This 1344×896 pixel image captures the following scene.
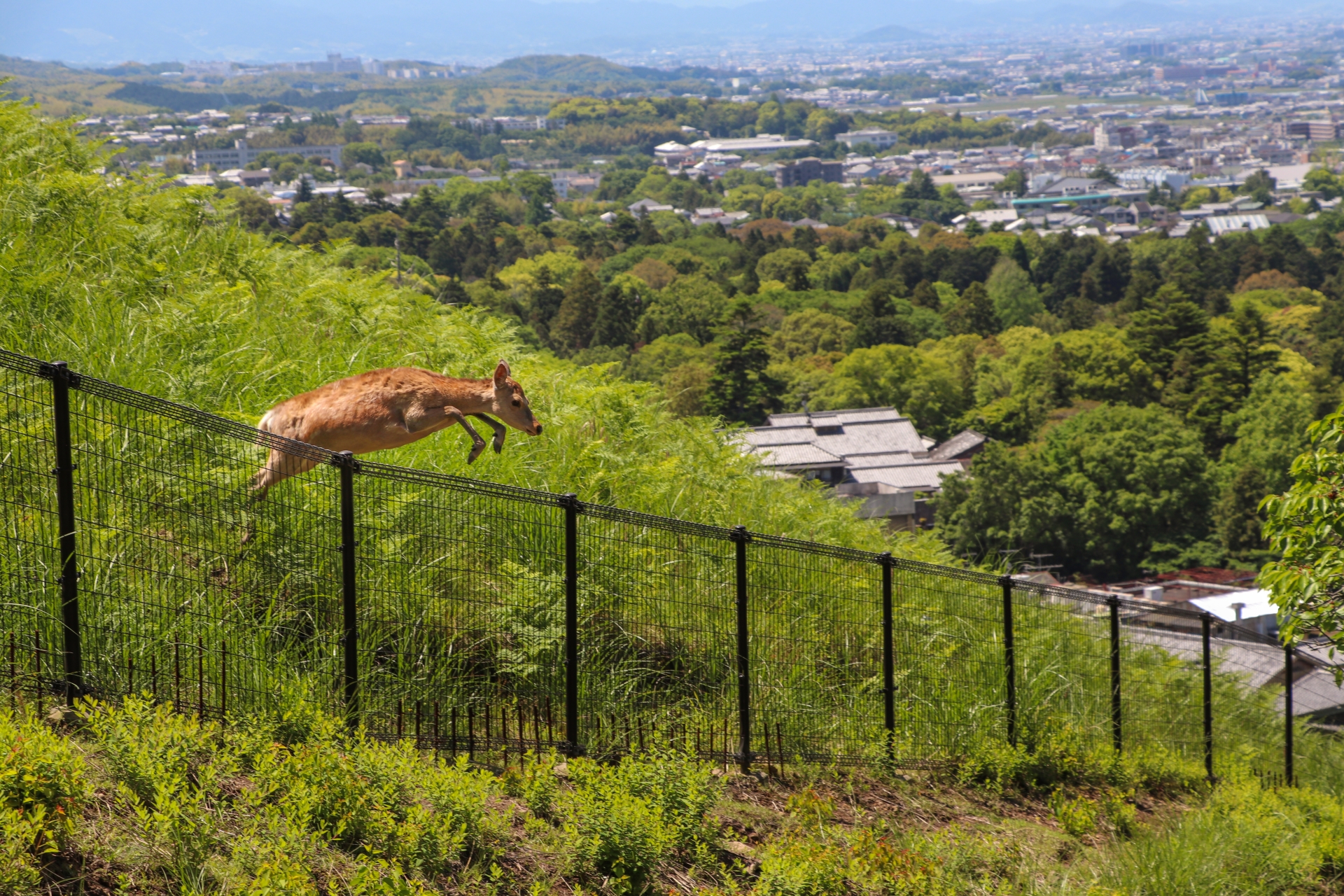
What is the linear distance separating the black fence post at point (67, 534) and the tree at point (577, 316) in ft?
225

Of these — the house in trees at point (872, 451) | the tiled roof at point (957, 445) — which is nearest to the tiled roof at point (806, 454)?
the house in trees at point (872, 451)

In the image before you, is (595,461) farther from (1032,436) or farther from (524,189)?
(524,189)

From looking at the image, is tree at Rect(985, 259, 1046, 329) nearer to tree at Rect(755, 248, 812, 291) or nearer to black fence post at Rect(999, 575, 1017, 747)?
tree at Rect(755, 248, 812, 291)

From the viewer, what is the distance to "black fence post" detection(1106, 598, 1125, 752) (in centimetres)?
720

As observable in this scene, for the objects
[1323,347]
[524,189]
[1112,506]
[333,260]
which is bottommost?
[1112,506]

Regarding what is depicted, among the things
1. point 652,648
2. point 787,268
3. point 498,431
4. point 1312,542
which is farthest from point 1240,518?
point 787,268

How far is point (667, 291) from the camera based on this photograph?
8381 centimetres

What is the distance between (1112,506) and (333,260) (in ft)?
148

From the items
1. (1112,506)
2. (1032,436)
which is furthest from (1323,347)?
(1112,506)

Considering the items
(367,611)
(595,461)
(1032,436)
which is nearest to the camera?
(367,611)

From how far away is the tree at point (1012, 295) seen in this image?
308 ft

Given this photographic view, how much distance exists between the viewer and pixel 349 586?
14.5ft

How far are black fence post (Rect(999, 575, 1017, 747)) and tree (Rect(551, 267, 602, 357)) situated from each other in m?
66.6

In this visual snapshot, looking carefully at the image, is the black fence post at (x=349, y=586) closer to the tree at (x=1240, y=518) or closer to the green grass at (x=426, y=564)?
the green grass at (x=426, y=564)
